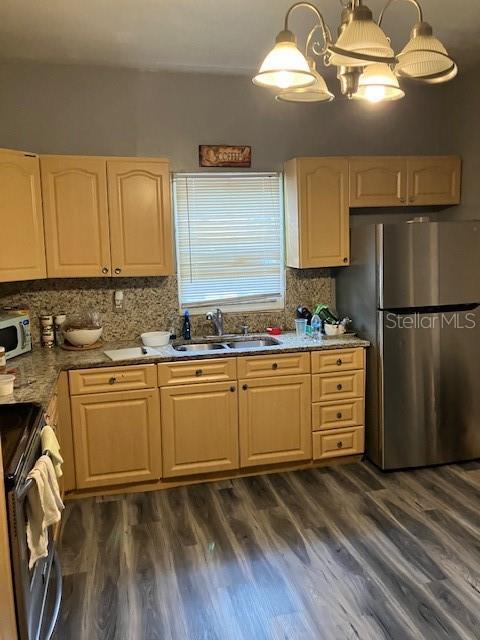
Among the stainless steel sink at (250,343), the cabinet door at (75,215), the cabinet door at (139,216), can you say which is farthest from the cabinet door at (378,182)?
the cabinet door at (75,215)

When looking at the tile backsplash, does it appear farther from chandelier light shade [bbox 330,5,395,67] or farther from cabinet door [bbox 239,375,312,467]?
chandelier light shade [bbox 330,5,395,67]

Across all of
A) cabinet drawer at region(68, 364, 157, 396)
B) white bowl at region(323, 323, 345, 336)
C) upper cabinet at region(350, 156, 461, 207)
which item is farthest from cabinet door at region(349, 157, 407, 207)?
cabinet drawer at region(68, 364, 157, 396)

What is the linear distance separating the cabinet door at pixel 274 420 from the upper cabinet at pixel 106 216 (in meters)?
0.99

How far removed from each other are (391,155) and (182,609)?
3.35 m

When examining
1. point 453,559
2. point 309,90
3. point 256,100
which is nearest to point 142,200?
point 256,100

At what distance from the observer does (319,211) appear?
3766mm

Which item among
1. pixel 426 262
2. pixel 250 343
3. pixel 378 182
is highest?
pixel 378 182

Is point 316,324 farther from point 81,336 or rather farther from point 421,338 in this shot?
point 81,336

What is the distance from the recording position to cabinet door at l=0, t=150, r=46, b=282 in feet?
10.3

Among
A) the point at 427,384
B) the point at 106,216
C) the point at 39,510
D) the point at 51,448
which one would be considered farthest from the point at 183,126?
the point at 39,510

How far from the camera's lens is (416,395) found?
11.6 feet

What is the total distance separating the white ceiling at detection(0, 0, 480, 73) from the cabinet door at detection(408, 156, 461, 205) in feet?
2.24

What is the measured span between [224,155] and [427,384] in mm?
2061

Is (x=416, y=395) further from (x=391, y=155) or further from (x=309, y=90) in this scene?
(x=309, y=90)
